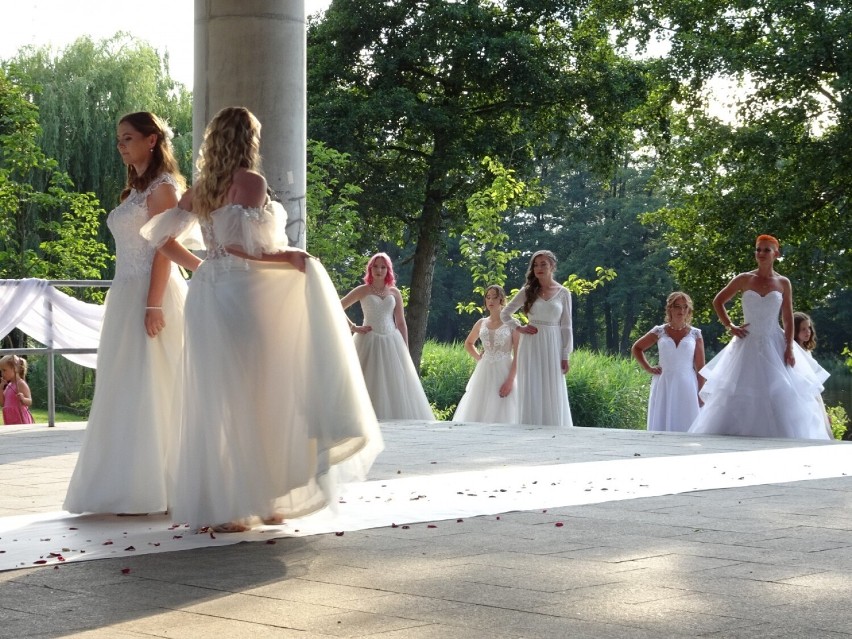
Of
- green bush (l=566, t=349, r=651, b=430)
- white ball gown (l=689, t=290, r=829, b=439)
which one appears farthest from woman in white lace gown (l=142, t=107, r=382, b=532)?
green bush (l=566, t=349, r=651, b=430)

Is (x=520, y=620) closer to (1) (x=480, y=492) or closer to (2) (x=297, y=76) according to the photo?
(1) (x=480, y=492)

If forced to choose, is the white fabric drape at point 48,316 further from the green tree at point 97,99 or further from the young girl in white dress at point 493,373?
the green tree at point 97,99

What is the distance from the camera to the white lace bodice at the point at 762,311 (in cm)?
1425

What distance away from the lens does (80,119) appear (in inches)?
1230

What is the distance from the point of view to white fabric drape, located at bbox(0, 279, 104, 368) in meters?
14.1

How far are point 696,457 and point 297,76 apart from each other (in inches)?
187

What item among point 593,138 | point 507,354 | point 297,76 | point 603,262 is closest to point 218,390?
point 297,76

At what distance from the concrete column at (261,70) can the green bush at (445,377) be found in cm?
1599

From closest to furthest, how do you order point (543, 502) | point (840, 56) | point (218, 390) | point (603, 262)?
point (218, 390) → point (543, 502) → point (840, 56) → point (603, 262)

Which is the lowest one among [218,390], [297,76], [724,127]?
[218,390]

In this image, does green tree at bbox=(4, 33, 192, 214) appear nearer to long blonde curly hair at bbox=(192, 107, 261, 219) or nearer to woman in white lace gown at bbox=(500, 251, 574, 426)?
woman in white lace gown at bbox=(500, 251, 574, 426)

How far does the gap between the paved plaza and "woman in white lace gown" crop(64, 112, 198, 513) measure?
0.71 m

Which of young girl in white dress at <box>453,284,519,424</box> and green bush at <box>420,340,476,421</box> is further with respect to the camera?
green bush at <box>420,340,476,421</box>

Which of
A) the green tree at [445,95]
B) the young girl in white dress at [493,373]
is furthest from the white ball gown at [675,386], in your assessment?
the green tree at [445,95]
